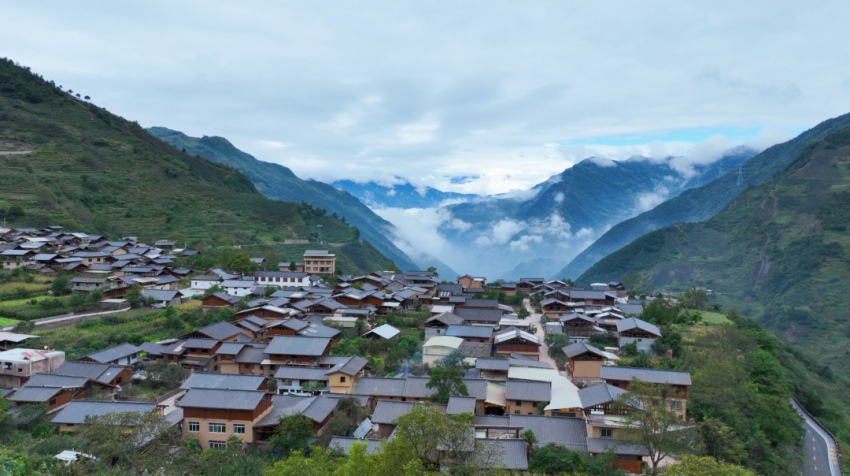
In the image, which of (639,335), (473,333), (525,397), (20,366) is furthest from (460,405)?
(20,366)

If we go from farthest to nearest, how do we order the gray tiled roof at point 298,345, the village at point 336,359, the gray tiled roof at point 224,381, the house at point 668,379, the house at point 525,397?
the gray tiled roof at point 298,345 < the house at point 525,397 < the gray tiled roof at point 224,381 < the house at point 668,379 < the village at point 336,359

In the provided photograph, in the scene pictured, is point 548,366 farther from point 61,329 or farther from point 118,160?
point 118,160

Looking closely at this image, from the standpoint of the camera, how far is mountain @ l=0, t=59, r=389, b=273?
68.8 m

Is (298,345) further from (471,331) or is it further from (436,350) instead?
(471,331)

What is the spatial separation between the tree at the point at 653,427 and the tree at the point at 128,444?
1696cm

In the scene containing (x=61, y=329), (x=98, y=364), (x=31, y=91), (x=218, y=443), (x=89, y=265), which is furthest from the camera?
(x=31, y=91)

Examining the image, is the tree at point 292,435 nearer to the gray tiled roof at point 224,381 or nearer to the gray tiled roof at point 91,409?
the gray tiled roof at point 224,381

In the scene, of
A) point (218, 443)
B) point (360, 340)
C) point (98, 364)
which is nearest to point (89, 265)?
point (98, 364)

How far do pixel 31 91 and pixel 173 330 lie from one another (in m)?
92.4

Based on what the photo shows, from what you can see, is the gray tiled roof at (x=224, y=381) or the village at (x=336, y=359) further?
the gray tiled roof at (x=224, y=381)

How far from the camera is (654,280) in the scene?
303 feet

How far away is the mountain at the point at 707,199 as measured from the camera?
137 metres

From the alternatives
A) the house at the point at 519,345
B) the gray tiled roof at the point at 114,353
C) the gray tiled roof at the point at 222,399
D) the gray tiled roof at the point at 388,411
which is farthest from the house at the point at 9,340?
the house at the point at 519,345

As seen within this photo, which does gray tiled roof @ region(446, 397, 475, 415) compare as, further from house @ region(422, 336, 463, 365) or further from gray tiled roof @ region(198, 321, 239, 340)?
gray tiled roof @ region(198, 321, 239, 340)
